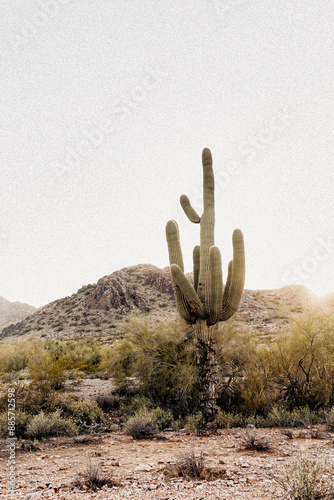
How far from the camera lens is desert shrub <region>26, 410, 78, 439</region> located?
23.4 ft

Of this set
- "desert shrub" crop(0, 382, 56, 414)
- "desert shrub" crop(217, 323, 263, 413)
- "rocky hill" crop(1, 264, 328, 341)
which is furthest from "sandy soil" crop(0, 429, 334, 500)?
"rocky hill" crop(1, 264, 328, 341)

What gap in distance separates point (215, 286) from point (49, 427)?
526cm

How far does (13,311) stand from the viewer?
86.8 meters

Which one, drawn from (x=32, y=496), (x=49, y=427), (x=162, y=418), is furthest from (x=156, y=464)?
(x=49, y=427)

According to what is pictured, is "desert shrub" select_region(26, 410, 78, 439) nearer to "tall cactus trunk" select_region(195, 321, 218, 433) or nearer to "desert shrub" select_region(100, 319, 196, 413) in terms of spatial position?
"desert shrub" select_region(100, 319, 196, 413)

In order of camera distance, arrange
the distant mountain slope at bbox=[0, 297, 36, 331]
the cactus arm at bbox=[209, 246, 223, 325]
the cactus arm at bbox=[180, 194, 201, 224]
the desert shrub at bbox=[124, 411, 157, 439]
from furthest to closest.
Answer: the distant mountain slope at bbox=[0, 297, 36, 331] → the cactus arm at bbox=[180, 194, 201, 224] → the cactus arm at bbox=[209, 246, 223, 325] → the desert shrub at bbox=[124, 411, 157, 439]

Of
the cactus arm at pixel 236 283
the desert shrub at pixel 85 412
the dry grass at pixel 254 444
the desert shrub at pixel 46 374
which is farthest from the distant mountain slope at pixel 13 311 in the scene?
the dry grass at pixel 254 444

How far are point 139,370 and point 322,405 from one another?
5474mm

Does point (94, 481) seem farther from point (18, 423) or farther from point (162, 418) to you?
point (18, 423)

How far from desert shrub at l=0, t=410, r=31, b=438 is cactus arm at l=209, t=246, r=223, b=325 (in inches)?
210

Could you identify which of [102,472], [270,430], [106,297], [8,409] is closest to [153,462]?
[102,472]

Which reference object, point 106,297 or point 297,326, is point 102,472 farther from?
point 106,297

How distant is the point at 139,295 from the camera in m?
42.5

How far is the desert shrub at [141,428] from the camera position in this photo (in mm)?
7211
